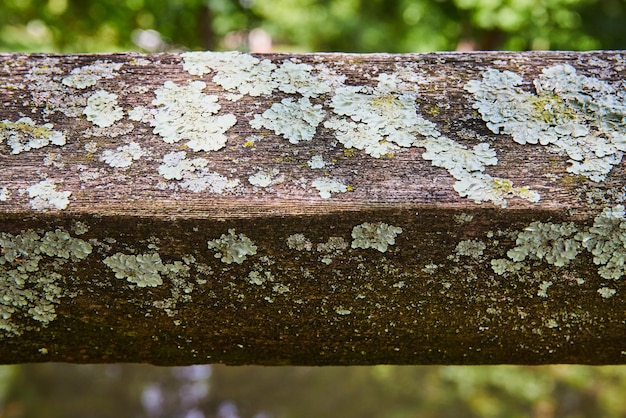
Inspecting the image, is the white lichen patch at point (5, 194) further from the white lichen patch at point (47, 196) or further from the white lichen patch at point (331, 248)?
the white lichen patch at point (331, 248)

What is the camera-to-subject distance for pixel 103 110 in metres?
1.10

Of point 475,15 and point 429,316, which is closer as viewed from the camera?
point 429,316

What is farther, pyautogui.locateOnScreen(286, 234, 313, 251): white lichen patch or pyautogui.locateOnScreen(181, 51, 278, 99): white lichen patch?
pyautogui.locateOnScreen(181, 51, 278, 99): white lichen patch

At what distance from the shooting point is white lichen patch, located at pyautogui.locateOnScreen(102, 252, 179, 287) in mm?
1036

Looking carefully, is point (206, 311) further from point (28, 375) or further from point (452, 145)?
point (28, 375)

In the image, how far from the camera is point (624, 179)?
998 mm

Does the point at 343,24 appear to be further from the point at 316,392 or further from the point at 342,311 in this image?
the point at 342,311

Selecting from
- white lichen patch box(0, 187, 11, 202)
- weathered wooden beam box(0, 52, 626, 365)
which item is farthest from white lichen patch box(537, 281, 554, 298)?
white lichen patch box(0, 187, 11, 202)

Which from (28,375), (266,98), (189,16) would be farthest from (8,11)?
(266,98)

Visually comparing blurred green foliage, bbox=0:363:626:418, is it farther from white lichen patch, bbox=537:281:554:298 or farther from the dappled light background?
white lichen patch, bbox=537:281:554:298

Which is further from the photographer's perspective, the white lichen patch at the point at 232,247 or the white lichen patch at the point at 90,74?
the white lichen patch at the point at 90,74

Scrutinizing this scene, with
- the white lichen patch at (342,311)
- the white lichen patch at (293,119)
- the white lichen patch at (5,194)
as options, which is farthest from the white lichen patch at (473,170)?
the white lichen patch at (5,194)

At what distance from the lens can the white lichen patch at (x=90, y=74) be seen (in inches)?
45.4

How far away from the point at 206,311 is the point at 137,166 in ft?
1.23
